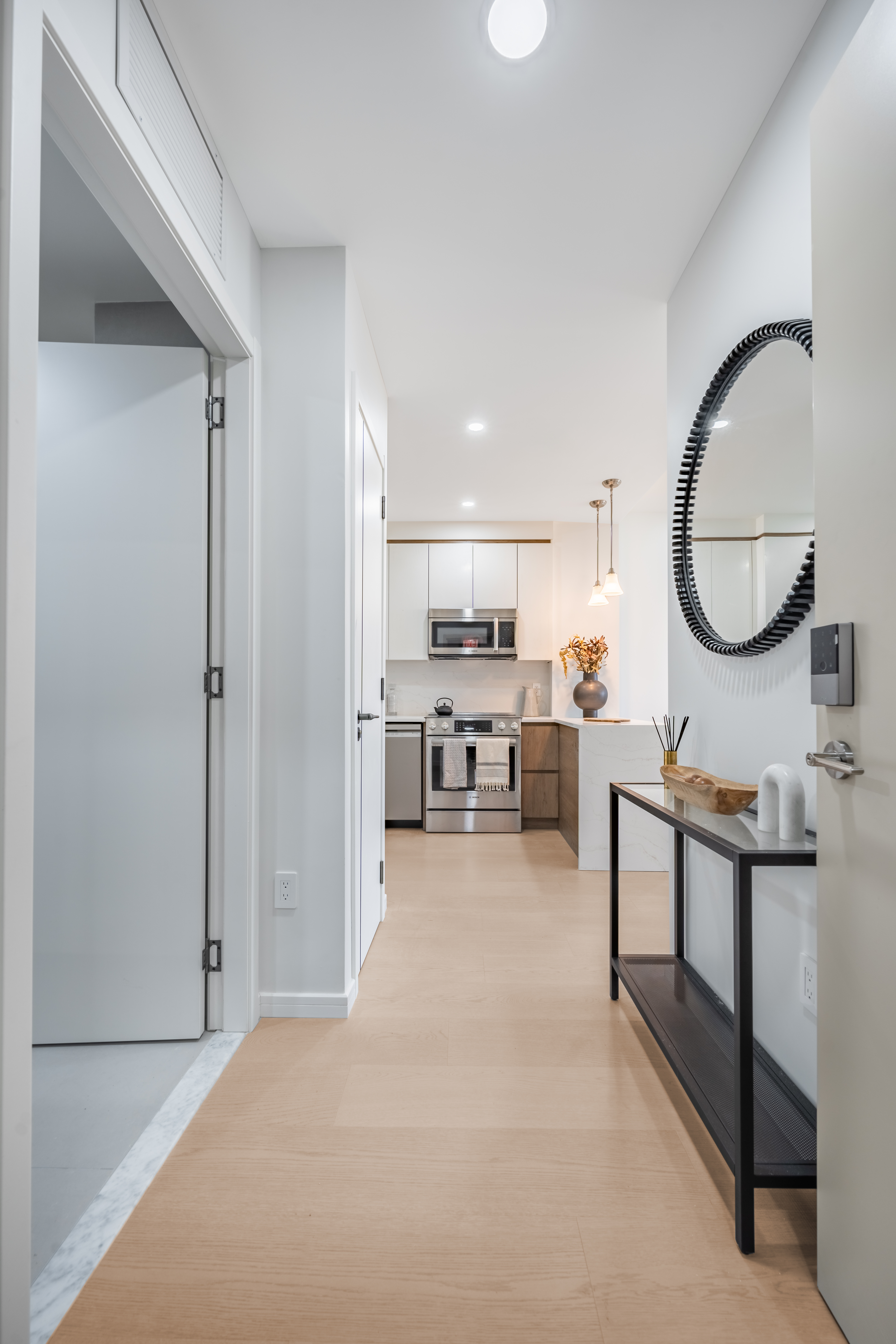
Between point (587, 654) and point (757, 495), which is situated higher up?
point (757, 495)

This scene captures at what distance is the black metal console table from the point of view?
130 cm

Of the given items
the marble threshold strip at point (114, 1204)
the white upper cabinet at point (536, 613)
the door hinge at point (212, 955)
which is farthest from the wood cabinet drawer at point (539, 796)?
the marble threshold strip at point (114, 1204)

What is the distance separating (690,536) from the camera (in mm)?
2289

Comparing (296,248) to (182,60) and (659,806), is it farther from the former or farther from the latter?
(659,806)

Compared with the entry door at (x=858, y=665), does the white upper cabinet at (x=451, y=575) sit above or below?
Answer: above

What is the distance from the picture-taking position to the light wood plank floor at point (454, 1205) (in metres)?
1.17

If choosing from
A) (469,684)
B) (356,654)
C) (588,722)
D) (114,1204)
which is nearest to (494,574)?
(469,684)

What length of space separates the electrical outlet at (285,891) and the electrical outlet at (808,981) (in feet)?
4.80

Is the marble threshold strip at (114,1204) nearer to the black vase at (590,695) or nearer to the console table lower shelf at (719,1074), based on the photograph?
the console table lower shelf at (719,1074)

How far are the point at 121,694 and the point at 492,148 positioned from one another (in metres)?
1.87

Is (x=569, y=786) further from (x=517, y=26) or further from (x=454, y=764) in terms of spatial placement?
(x=517, y=26)

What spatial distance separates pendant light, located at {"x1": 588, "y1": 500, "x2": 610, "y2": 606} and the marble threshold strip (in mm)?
3895

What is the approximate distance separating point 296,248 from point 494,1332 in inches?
111

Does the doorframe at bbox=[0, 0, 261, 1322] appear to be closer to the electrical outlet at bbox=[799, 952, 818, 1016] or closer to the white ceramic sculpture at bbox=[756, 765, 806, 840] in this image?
the white ceramic sculpture at bbox=[756, 765, 806, 840]
